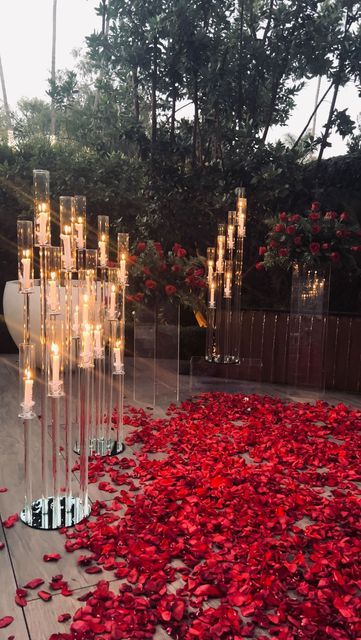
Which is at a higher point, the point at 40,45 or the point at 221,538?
the point at 40,45

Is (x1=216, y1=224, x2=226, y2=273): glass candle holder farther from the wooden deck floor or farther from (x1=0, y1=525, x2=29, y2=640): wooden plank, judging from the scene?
(x1=0, y1=525, x2=29, y2=640): wooden plank

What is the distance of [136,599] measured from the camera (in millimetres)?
1481

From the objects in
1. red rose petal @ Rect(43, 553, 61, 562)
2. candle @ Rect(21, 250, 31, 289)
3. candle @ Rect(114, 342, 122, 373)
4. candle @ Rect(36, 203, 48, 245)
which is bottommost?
red rose petal @ Rect(43, 553, 61, 562)

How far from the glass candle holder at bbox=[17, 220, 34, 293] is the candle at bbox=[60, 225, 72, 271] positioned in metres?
0.13

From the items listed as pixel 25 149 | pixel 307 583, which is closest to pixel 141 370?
pixel 307 583

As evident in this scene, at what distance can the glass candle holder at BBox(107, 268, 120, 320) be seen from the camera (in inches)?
107

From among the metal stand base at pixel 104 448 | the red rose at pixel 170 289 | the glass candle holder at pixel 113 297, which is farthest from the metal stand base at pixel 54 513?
the red rose at pixel 170 289

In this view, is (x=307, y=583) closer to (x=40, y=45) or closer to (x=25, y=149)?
(x=25, y=149)

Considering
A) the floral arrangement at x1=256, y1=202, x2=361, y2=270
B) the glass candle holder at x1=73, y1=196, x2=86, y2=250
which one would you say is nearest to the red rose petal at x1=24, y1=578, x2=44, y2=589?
the glass candle holder at x1=73, y1=196, x2=86, y2=250

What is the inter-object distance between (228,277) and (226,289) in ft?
0.32

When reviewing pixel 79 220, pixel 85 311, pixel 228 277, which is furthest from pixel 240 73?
pixel 85 311

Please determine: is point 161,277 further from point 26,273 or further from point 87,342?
point 26,273

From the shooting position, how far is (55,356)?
1888 millimetres

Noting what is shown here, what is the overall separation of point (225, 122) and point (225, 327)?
8.82ft
